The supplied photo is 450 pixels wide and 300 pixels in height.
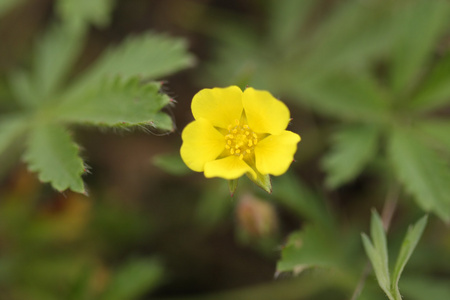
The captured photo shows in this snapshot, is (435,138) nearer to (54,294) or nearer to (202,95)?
(202,95)

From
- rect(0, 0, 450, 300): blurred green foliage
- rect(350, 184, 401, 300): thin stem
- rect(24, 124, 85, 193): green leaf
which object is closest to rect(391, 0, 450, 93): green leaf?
rect(0, 0, 450, 300): blurred green foliage

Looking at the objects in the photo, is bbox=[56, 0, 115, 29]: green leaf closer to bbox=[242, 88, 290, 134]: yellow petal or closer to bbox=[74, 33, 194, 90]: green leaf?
bbox=[74, 33, 194, 90]: green leaf

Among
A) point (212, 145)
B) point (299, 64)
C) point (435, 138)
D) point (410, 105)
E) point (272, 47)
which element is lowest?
point (212, 145)

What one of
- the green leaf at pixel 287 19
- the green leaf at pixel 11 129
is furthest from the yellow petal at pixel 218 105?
the green leaf at pixel 287 19

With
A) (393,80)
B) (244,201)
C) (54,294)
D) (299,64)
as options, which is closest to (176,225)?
(54,294)

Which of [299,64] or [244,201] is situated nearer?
[244,201]

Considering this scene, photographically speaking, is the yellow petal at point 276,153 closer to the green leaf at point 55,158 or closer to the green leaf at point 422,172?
the green leaf at point 55,158

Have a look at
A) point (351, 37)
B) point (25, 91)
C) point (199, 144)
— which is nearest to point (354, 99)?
point (351, 37)
